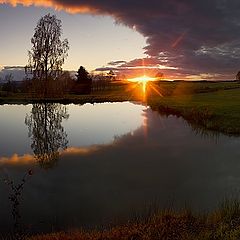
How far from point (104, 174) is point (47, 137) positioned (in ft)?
39.8

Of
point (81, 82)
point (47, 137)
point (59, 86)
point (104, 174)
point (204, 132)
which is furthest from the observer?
point (81, 82)

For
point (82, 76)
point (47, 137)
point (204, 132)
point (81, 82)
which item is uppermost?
point (82, 76)

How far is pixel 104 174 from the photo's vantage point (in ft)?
49.1

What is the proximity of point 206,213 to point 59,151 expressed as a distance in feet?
38.2

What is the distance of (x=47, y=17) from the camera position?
214 ft

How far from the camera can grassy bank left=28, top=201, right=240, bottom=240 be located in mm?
7941

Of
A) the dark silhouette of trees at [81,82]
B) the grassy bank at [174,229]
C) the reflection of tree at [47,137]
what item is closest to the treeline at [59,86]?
the dark silhouette of trees at [81,82]

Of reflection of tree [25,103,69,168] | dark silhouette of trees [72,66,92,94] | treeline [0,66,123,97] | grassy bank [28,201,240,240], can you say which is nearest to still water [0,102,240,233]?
reflection of tree [25,103,69,168]

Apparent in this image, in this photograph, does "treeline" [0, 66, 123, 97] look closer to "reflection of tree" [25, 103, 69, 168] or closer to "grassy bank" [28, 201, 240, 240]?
"reflection of tree" [25, 103, 69, 168]

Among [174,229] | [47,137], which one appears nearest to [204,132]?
[47,137]

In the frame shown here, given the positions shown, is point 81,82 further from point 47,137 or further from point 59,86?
point 47,137

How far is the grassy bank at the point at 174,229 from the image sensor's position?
7941 millimetres

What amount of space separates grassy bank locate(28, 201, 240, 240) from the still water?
1088 millimetres

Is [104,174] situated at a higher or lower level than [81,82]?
lower
